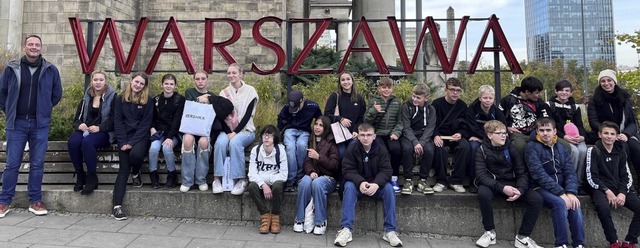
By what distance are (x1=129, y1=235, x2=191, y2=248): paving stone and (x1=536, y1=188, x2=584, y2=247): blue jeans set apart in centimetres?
415

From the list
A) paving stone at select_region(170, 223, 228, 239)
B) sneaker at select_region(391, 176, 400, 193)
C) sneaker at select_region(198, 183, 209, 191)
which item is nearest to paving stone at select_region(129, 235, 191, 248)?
paving stone at select_region(170, 223, 228, 239)

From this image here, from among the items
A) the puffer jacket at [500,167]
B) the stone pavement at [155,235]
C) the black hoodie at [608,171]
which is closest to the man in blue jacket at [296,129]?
the stone pavement at [155,235]

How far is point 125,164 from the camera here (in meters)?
5.05

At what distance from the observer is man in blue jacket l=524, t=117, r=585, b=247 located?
14.2 feet

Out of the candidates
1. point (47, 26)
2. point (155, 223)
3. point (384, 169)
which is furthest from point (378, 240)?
point (47, 26)

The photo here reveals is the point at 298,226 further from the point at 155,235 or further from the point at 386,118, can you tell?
the point at 386,118

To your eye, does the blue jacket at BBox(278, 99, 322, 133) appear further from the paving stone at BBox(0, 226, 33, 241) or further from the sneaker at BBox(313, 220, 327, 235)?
the paving stone at BBox(0, 226, 33, 241)

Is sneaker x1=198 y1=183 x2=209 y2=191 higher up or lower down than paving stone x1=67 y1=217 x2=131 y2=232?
higher up

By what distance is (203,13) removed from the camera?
661 inches

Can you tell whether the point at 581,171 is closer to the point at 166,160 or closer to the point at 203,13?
the point at 166,160

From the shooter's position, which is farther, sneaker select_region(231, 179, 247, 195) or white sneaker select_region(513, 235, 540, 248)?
sneaker select_region(231, 179, 247, 195)

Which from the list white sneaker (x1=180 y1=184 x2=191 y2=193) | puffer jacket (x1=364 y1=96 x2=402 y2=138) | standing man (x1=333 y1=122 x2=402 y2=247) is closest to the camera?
standing man (x1=333 y1=122 x2=402 y2=247)

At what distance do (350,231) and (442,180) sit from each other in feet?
5.08

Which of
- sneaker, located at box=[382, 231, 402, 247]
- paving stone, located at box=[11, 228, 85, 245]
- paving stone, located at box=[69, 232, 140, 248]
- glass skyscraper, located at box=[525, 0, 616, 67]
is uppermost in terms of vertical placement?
glass skyscraper, located at box=[525, 0, 616, 67]
